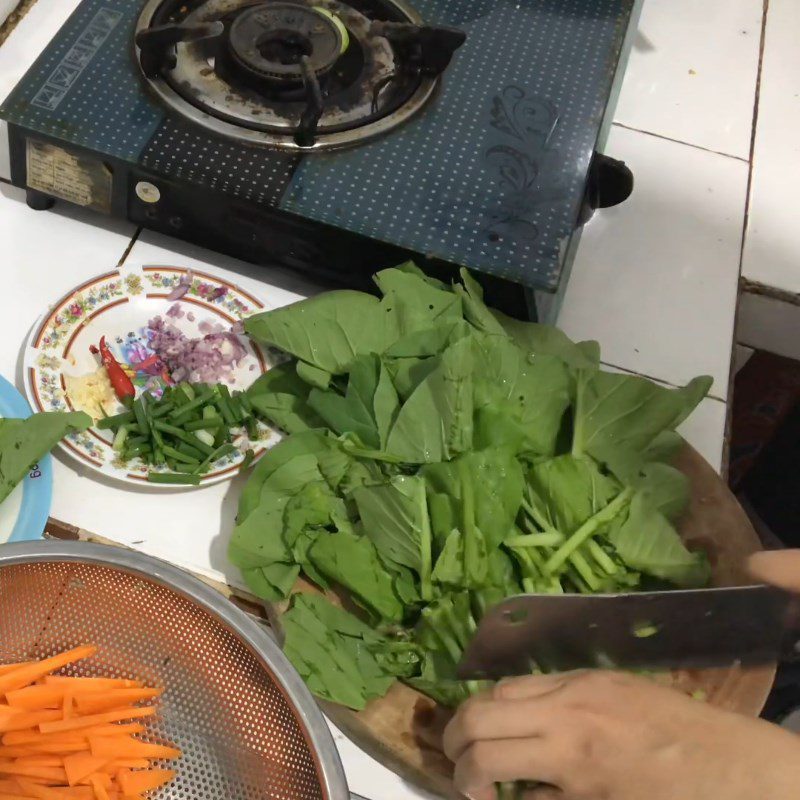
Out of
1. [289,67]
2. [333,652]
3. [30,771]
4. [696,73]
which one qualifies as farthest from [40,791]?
[696,73]

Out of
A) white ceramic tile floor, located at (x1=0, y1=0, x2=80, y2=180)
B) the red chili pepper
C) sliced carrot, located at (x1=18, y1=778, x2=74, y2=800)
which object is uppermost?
white ceramic tile floor, located at (x1=0, y1=0, x2=80, y2=180)

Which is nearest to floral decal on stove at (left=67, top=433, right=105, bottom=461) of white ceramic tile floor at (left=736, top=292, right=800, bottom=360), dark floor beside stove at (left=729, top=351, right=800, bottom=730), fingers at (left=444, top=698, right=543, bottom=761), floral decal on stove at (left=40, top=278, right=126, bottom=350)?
floral decal on stove at (left=40, top=278, right=126, bottom=350)

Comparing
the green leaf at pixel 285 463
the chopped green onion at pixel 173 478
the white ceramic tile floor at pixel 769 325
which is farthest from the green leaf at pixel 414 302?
the white ceramic tile floor at pixel 769 325

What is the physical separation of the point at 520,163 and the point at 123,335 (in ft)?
1.47

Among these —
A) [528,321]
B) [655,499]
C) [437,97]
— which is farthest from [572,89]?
[655,499]

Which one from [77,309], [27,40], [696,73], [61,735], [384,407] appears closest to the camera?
[61,735]

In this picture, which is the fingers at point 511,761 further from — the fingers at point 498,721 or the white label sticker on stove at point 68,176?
the white label sticker on stove at point 68,176

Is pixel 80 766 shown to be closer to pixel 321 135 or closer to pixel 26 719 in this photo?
pixel 26 719

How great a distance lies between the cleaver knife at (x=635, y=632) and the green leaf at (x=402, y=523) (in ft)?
0.31

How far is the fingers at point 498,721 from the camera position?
585 mm

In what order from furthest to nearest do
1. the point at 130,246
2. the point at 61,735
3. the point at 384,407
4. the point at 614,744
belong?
the point at 130,246 < the point at 384,407 < the point at 61,735 < the point at 614,744

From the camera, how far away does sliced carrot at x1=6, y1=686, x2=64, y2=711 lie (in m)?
0.67

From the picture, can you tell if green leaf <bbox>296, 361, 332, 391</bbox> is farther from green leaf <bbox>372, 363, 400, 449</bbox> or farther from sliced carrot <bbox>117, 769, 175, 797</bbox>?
sliced carrot <bbox>117, 769, 175, 797</bbox>

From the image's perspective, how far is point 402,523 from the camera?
2.38ft
